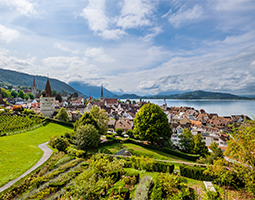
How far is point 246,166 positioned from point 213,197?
258cm

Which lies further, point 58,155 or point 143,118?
point 143,118

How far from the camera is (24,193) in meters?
10.0

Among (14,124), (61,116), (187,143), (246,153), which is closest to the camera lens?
(246,153)


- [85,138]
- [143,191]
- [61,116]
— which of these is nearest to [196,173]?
[143,191]

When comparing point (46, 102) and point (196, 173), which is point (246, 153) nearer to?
point (196, 173)

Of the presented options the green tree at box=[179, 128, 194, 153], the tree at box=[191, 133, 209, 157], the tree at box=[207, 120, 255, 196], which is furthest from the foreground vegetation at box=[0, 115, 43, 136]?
the tree at box=[191, 133, 209, 157]

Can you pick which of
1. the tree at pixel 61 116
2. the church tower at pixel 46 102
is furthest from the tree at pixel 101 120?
the church tower at pixel 46 102

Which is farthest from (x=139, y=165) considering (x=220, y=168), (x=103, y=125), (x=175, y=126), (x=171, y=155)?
(x=175, y=126)

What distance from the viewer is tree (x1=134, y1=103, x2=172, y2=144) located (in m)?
26.7

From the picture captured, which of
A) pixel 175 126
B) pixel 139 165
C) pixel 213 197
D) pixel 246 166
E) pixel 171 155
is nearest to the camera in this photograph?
pixel 213 197

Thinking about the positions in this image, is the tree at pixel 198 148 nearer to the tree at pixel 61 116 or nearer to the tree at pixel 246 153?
the tree at pixel 246 153

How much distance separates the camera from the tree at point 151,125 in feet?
87.7

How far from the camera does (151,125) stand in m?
27.1

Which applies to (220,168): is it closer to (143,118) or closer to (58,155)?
(58,155)
